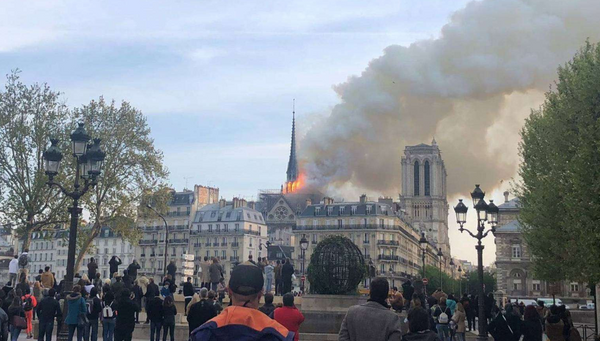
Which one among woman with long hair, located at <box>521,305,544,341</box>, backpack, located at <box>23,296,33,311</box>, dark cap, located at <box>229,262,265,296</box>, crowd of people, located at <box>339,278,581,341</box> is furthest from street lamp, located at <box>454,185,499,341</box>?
dark cap, located at <box>229,262,265,296</box>

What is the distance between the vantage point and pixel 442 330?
771 inches

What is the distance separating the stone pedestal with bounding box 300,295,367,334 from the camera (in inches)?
807

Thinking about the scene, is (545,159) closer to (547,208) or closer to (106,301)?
(547,208)

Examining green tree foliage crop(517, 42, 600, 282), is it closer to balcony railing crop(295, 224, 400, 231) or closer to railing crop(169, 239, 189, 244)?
balcony railing crop(295, 224, 400, 231)

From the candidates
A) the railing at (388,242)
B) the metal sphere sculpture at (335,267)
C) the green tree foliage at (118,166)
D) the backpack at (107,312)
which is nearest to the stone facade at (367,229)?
the railing at (388,242)

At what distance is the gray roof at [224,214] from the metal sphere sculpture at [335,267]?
6988 centimetres

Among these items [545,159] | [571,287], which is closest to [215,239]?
[571,287]

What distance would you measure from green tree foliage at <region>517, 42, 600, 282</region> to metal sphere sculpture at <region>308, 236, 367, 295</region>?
25.1 ft

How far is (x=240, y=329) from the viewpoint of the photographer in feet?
12.6

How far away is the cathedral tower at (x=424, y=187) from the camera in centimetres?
14525

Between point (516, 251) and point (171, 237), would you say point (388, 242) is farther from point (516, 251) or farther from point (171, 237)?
point (171, 237)

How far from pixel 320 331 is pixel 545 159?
15342 mm

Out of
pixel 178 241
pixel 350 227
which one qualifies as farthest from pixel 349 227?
pixel 178 241

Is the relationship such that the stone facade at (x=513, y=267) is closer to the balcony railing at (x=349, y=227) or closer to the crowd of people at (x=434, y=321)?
the balcony railing at (x=349, y=227)
